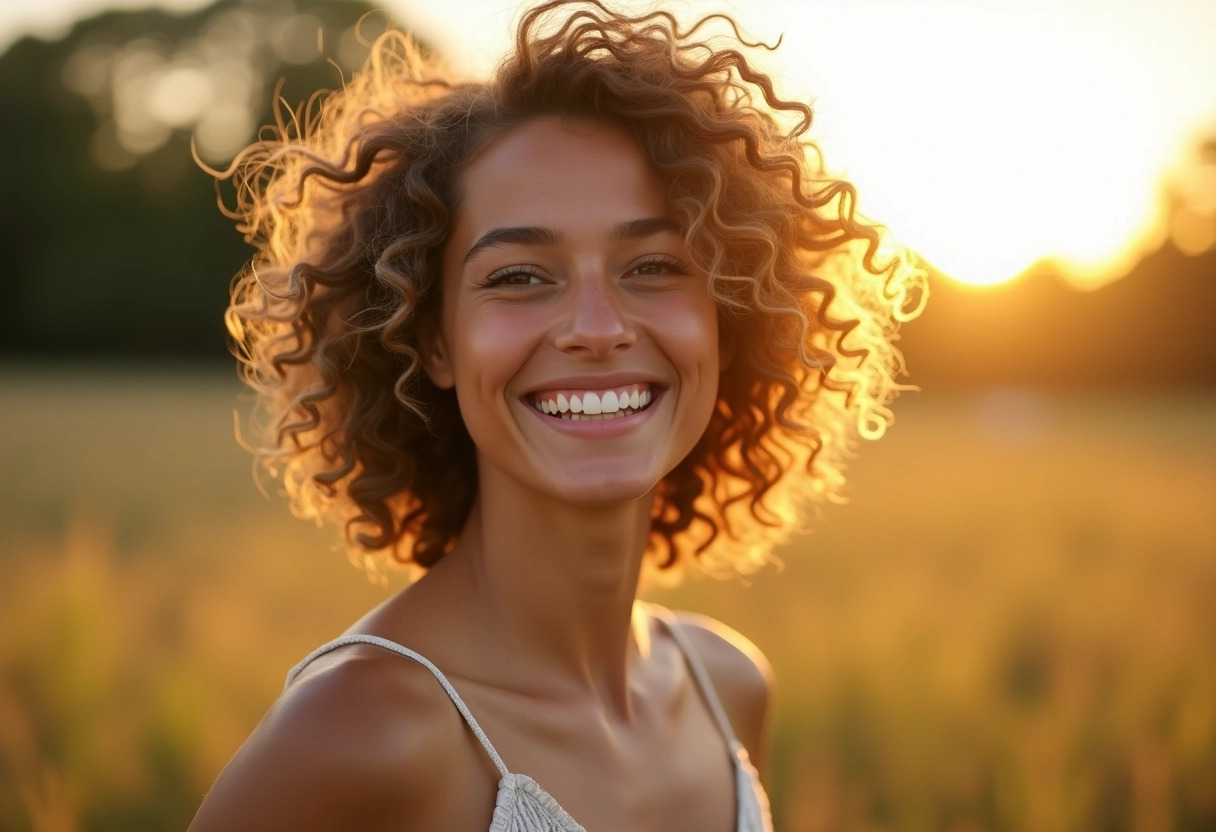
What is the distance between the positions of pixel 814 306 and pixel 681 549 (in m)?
0.87

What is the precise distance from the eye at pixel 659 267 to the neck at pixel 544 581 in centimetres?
53

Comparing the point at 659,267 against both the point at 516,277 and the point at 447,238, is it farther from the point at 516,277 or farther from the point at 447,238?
the point at 447,238

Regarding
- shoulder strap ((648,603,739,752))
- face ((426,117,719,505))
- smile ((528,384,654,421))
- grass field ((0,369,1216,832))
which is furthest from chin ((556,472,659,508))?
grass field ((0,369,1216,832))

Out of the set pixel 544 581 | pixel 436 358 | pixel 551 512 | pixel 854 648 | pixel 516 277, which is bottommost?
pixel 854 648

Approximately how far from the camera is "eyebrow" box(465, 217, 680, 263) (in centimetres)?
239

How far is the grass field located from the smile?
2261 millimetres

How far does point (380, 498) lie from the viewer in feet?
9.41

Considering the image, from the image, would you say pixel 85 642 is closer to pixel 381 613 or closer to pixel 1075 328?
pixel 381 613

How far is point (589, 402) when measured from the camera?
2.37 metres

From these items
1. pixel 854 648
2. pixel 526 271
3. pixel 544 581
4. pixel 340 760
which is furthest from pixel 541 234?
pixel 854 648

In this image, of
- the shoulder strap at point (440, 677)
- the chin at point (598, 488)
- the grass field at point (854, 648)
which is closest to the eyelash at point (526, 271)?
the chin at point (598, 488)

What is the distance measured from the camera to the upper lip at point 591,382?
7.73 feet

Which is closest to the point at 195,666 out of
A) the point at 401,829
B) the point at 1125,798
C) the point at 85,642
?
the point at 85,642

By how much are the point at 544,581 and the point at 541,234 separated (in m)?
0.77
